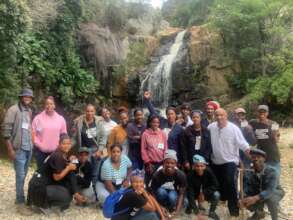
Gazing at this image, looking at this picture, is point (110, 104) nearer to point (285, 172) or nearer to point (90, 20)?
point (90, 20)

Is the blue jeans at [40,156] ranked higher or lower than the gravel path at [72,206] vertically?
higher

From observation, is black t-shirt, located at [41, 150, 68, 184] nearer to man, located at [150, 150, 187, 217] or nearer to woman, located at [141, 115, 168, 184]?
woman, located at [141, 115, 168, 184]

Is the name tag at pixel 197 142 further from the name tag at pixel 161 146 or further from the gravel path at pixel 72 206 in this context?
the gravel path at pixel 72 206

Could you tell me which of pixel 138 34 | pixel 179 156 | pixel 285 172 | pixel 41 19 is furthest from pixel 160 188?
pixel 138 34

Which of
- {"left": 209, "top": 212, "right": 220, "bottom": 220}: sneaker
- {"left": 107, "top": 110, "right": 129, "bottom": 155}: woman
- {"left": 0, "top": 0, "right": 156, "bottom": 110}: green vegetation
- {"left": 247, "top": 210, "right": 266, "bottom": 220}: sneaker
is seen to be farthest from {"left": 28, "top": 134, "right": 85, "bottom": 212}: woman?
{"left": 0, "top": 0, "right": 156, "bottom": 110}: green vegetation

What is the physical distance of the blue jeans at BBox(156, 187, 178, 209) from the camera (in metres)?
5.75

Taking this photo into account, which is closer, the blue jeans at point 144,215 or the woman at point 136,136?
the blue jeans at point 144,215

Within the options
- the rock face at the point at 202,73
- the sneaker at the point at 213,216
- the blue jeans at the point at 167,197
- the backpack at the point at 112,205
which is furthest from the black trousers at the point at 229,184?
the rock face at the point at 202,73

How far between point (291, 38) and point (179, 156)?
1269 centimetres

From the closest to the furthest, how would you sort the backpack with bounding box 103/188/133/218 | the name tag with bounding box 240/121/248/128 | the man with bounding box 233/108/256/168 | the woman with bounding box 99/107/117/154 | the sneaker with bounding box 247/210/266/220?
the backpack with bounding box 103/188/133/218 → the sneaker with bounding box 247/210/266/220 → the man with bounding box 233/108/256/168 → the woman with bounding box 99/107/117/154 → the name tag with bounding box 240/121/248/128

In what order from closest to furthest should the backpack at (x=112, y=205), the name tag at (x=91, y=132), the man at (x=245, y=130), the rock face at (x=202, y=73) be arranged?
1. the backpack at (x=112, y=205)
2. the man at (x=245, y=130)
3. the name tag at (x=91, y=132)
4. the rock face at (x=202, y=73)

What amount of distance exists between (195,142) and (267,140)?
115cm

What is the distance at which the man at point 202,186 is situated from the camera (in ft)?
18.7

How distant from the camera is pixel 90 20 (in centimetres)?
1800
